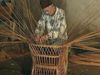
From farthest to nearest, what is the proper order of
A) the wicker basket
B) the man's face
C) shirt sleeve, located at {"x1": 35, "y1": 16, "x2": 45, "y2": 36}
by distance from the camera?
shirt sleeve, located at {"x1": 35, "y1": 16, "x2": 45, "y2": 36} → the man's face → the wicker basket

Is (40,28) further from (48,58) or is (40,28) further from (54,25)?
(48,58)

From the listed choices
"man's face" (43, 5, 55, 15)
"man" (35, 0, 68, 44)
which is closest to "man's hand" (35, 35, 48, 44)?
"man" (35, 0, 68, 44)

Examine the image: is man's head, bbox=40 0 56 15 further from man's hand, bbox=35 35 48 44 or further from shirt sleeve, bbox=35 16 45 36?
man's hand, bbox=35 35 48 44

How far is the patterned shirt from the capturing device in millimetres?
3404

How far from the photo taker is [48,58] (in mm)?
3166

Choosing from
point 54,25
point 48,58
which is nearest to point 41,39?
point 48,58

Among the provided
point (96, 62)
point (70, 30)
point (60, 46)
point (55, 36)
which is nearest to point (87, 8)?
point (70, 30)

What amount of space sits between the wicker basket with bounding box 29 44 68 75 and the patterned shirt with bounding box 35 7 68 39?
10.8 inches

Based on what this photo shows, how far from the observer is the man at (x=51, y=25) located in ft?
A: 10.9

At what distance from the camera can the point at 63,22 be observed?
347 cm

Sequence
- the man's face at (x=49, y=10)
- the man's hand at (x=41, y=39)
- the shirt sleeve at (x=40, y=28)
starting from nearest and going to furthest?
1. the man's hand at (x=41, y=39)
2. the man's face at (x=49, y=10)
3. the shirt sleeve at (x=40, y=28)

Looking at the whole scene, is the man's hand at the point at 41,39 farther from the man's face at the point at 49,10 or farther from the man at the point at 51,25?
the man's face at the point at 49,10

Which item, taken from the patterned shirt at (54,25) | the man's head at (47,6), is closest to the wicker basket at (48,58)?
the patterned shirt at (54,25)

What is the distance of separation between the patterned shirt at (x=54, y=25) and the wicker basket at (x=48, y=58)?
0.28 meters
